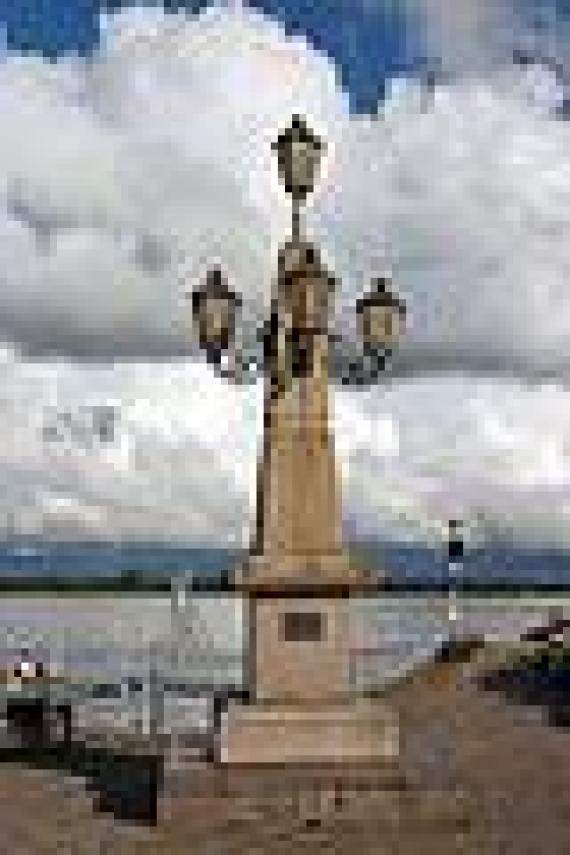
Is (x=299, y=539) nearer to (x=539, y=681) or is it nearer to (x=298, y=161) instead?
(x=298, y=161)

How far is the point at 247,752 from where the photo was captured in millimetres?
17062

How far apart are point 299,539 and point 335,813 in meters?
3.11

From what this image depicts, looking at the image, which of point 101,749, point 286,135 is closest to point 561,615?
point 101,749

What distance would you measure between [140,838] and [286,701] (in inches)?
103

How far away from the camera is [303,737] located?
17.0m

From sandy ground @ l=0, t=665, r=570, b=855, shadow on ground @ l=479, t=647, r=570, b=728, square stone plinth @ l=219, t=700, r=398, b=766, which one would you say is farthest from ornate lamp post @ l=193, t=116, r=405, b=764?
shadow on ground @ l=479, t=647, r=570, b=728

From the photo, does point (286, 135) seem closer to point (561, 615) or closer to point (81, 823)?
point (81, 823)

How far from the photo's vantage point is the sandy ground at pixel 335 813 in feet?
48.6

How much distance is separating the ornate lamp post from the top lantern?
0.01 meters

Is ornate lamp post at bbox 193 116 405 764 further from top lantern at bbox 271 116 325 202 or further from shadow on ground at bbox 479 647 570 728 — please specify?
shadow on ground at bbox 479 647 570 728

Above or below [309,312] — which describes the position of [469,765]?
below

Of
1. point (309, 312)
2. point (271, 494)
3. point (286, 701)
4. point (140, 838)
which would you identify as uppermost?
point (309, 312)

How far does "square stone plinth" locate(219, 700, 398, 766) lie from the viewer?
55.8 feet

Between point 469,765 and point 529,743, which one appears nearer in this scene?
point 469,765
